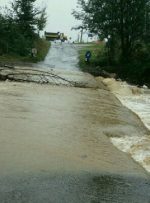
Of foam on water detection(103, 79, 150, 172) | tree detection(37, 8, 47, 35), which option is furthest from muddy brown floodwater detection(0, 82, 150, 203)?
tree detection(37, 8, 47, 35)

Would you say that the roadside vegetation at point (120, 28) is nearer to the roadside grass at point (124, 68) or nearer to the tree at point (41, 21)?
the roadside grass at point (124, 68)

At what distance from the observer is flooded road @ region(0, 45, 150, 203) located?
27.4 ft

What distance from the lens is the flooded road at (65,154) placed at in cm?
836

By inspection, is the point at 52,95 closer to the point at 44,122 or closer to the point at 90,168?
the point at 44,122

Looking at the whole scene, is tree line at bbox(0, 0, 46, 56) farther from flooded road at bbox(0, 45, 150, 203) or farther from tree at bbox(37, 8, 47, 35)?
flooded road at bbox(0, 45, 150, 203)

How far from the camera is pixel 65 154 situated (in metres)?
10.7

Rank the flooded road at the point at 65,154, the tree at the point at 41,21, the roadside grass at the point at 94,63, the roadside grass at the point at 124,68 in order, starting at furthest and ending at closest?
the tree at the point at 41,21
the roadside grass at the point at 94,63
the roadside grass at the point at 124,68
the flooded road at the point at 65,154

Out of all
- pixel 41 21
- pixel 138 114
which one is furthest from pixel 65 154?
pixel 41 21

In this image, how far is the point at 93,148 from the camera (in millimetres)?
11625

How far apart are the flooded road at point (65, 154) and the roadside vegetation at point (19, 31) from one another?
78.5ft

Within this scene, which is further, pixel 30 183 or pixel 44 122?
pixel 44 122

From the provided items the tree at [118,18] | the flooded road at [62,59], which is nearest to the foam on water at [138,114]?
the flooded road at [62,59]

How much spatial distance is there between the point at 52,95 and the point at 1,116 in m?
6.31

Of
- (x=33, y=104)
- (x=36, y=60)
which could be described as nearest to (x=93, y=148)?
(x=33, y=104)
